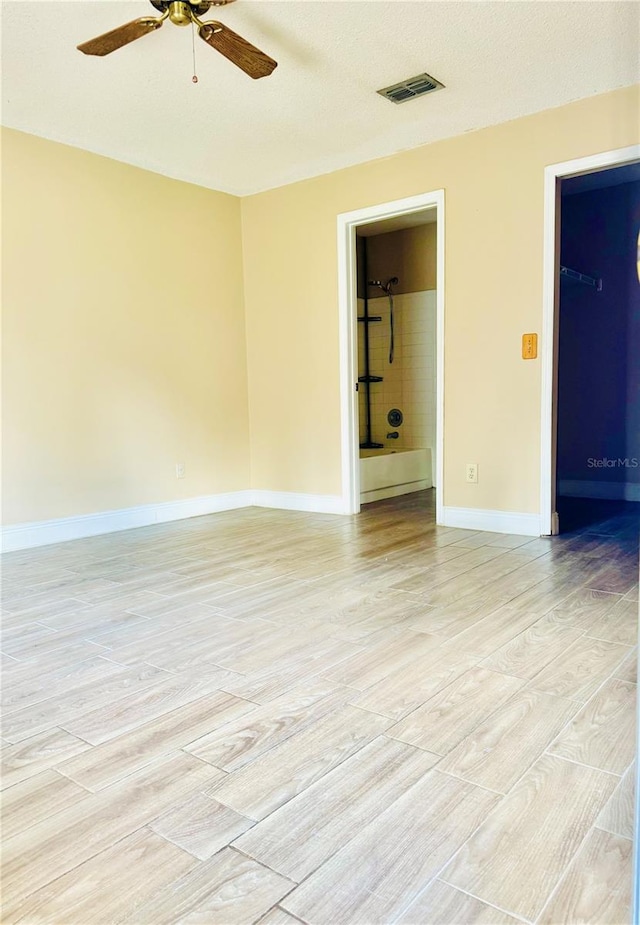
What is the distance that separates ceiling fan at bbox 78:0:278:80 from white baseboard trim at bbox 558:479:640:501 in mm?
3967

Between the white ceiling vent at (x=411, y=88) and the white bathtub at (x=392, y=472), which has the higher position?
the white ceiling vent at (x=411, y=88)

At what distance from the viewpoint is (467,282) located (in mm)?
3750

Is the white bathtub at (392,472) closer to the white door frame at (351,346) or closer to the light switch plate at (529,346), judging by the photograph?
the white door frame at (351,346)

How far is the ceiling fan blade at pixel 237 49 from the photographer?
89.7 inches

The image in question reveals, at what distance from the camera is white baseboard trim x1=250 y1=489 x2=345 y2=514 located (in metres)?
4.58

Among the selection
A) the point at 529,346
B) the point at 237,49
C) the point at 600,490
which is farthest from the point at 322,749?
the point at 600,490

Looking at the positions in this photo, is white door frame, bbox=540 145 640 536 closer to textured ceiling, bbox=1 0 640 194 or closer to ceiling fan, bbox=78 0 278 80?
textured ceiling, bbox=1 0 640 194

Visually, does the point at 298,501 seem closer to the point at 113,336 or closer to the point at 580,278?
the point at 113,336

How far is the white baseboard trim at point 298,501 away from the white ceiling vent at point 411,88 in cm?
258

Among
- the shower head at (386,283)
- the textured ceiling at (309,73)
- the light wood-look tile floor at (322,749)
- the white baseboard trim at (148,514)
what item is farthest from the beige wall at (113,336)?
the shower head at (386,283)

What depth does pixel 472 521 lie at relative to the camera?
12.7 feet

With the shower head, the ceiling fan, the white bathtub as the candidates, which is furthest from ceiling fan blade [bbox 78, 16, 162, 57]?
the shower head

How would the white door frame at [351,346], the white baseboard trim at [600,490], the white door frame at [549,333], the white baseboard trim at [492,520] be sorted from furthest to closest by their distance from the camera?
the white baseboard trim at [600,490], the white door frame at [351,346], the white baseboard trim at [492,520], the white door frame at [549,333]

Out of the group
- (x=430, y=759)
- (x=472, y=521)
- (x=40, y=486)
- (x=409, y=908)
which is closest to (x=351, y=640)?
(x=430, y=759)
